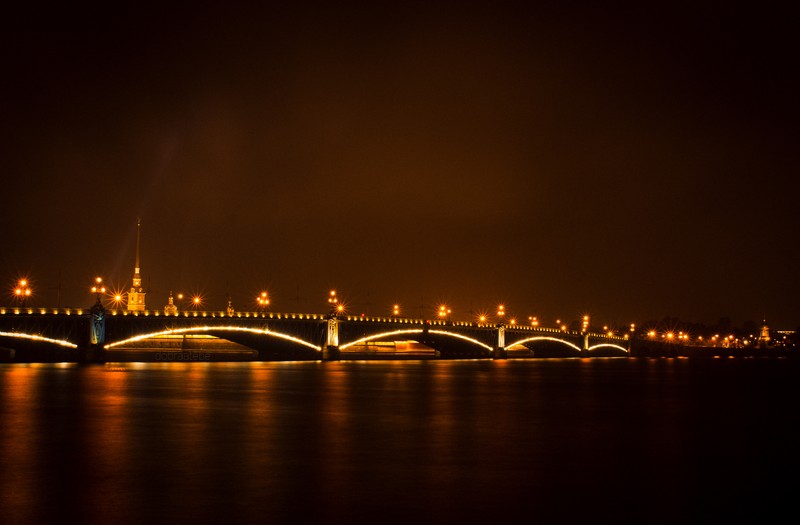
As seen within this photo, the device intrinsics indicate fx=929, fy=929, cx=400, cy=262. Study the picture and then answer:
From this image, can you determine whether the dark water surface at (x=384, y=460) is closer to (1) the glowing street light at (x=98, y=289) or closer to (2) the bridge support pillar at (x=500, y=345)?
(1) the glowing street light at (x=98, y=289)

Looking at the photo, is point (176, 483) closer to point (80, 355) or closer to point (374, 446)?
point (374, 446)

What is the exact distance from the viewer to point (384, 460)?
21.8 metres

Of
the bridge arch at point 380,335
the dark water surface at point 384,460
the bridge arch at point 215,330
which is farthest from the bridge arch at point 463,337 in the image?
the dark water surface at point 384,460

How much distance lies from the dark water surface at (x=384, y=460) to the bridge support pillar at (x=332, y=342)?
68695 millimetres

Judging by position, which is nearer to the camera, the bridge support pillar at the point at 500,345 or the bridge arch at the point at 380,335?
the bridge arch at the point at 380,335

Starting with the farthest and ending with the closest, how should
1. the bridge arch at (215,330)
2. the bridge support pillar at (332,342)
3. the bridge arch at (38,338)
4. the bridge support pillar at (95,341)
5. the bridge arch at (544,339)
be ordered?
the bridge arch at (544,339), the bridge support pillar at (332,342), the bridge arch at (215,330), the bridge support pillar at (95,341), the bridge arch at (38,338)

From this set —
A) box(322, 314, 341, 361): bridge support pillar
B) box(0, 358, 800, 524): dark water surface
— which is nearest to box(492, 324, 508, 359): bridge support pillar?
box(322, 314, 341, 361): bridge support pillar

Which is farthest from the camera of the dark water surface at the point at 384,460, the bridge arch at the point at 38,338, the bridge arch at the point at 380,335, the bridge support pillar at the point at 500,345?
the bridge support pillar at the point at 500,345

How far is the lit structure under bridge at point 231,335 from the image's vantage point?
282 feet

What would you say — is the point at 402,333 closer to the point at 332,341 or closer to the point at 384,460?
the point at 332,341

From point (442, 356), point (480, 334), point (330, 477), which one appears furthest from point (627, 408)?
point (442, 356)

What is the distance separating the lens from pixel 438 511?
1576 cm

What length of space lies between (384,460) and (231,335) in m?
83.9

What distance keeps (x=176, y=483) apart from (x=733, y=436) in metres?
19.0
